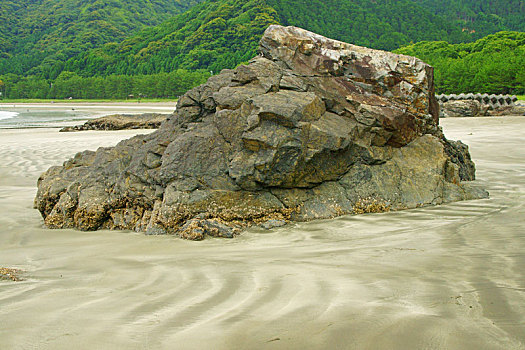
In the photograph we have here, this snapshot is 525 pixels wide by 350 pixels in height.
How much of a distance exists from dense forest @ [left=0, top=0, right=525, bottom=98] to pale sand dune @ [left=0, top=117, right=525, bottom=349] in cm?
7594

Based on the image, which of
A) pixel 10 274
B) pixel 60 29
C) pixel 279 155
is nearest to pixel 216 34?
pixel 60 29

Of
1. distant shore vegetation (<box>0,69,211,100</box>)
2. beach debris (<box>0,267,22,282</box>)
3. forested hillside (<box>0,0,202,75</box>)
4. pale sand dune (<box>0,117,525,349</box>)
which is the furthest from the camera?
forested hillside (<box>0,0,202,75</box>)

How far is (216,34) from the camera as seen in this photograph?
107438mm

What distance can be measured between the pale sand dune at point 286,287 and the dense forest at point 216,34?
249 ft

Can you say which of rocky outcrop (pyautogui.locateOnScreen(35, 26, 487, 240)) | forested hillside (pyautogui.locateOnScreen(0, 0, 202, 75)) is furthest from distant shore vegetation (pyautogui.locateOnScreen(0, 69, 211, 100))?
rocky outcrop (pyautogui.locateOnScreen(35, 26, 487, 240))

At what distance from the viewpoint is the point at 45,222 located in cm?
552

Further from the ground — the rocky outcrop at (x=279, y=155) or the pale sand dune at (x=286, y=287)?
the rocky outcrop at (x=279, y=155)

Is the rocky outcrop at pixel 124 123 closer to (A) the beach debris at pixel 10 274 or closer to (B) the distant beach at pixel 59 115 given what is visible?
(B) the distant beach at pixel 59 115

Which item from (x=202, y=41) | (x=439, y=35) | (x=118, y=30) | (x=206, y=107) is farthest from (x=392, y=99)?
(x=118, y=30)

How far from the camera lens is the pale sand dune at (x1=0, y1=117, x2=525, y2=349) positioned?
200cm

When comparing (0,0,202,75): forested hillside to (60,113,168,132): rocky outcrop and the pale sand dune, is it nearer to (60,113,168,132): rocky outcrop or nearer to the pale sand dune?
(60,113,168,132): rocky outcrop

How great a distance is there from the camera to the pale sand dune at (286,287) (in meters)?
2.00

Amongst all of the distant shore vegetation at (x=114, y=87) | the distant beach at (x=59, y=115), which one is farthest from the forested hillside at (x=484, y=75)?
the distant shore vegetation at (x=114, y=87)

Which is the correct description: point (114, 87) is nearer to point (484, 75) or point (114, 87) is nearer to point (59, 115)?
point (59, 115)
